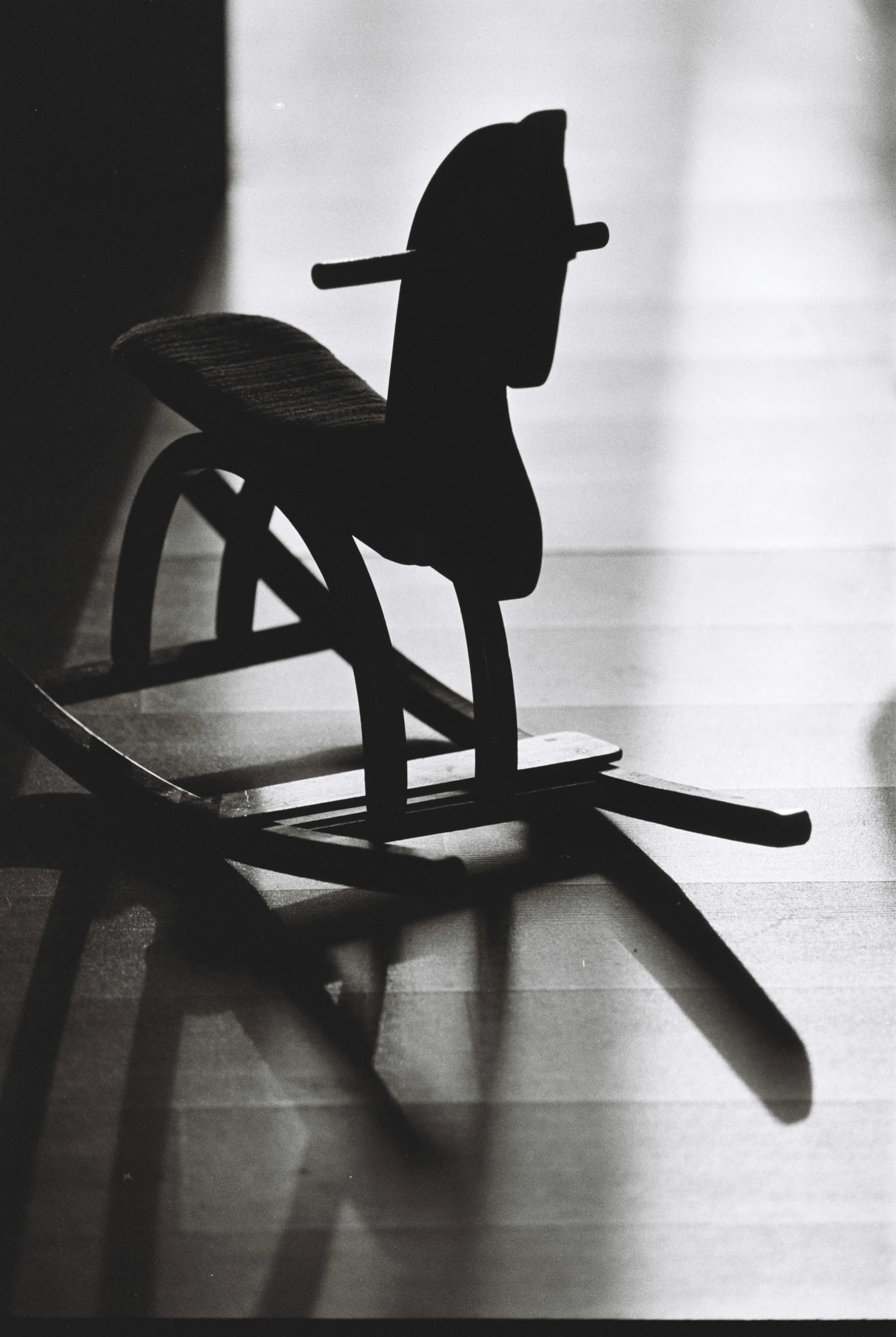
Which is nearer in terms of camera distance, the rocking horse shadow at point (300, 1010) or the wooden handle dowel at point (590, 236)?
the rocking horse shadow at point (300, 1010)

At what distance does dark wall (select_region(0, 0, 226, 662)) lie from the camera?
2465 mm

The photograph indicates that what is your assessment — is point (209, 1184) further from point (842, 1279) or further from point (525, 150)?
point (525, 150)

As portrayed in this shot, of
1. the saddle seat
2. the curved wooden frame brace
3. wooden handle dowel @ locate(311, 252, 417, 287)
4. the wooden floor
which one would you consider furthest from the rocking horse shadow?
wooden handle dowel @ locate(311, 252, 417, 287)

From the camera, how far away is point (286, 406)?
1.61 m

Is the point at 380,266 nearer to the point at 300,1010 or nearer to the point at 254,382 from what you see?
the point at 254,382

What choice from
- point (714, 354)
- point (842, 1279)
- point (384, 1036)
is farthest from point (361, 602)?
point (714, 354)

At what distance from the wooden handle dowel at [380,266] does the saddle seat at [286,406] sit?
0.16 m

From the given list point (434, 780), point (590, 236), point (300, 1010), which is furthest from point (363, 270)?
point (300, 1010)

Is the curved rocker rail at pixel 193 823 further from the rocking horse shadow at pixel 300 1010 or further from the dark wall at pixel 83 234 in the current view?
the dark wall at pixel 83 234

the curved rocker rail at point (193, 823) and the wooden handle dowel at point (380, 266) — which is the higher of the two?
the wooden handle dowel at point (380, 266)

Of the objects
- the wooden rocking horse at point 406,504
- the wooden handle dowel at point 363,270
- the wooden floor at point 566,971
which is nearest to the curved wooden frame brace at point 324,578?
the wooden rocking horse at point 406,504

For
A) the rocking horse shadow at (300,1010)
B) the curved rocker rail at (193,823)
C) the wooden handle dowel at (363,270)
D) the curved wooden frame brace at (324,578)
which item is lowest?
the rocking horse shadow at (300,1010)

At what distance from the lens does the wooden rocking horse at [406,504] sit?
142 cm

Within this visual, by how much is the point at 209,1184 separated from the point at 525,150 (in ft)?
2.84
